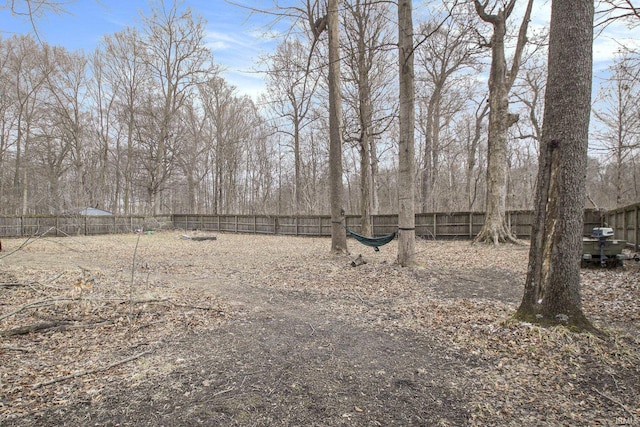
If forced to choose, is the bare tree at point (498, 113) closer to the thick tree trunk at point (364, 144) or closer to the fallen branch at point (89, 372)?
the thick tree trunk at point (364, 144)

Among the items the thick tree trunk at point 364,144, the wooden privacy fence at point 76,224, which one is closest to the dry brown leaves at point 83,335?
the thick tree trunk at point 364,144

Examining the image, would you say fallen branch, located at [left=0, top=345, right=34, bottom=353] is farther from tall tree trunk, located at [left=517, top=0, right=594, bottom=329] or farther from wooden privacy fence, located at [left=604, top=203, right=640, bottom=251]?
wooden privacy fence, located at [left=604, top=203, right=640, bottom=251]

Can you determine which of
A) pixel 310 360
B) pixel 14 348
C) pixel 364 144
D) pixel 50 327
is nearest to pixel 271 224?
pixel 364 144

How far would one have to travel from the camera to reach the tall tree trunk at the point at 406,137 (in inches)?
258

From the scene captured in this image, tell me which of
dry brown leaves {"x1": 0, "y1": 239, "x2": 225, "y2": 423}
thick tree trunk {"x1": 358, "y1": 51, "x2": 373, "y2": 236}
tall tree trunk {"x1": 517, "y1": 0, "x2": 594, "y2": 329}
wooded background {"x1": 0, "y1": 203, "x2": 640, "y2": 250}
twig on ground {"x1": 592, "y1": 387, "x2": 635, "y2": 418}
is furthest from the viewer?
thick tree trunk {"x1": 358, "y1": 51, "x2": 373, "y2": 236}

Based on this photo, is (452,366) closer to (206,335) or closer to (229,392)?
(229,392)

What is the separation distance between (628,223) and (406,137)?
22.7ft

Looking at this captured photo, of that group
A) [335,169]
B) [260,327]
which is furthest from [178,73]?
[260,327]

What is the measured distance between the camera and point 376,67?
15.3 m

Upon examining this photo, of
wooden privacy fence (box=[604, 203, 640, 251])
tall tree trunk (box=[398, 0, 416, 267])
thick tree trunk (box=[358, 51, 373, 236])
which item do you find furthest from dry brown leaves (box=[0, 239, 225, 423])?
wooden privacy fence (box=[604, 203, 640, 251])

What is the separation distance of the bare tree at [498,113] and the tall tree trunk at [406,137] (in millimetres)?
5344

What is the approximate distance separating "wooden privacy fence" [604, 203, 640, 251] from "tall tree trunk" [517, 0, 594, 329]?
7.02 metres

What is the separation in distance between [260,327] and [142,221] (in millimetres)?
20603

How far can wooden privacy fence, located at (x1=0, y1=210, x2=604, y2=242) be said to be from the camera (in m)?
13.6
